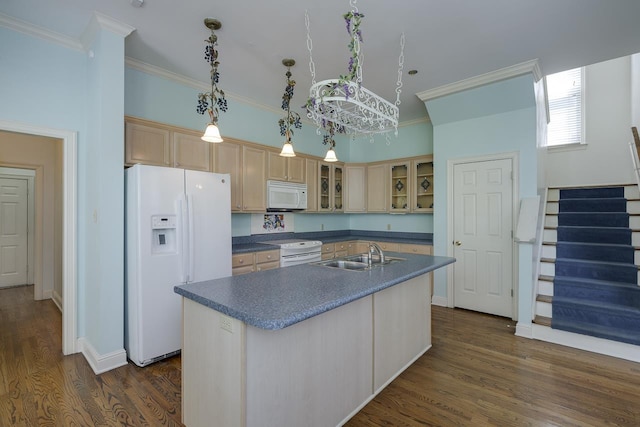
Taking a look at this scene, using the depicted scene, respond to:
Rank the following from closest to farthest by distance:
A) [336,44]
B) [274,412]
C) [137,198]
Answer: [274,412] < [137,198] < [336,44]

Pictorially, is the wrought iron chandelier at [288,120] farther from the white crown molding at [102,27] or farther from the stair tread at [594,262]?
the stair tread at [594,262]

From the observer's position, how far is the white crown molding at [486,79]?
3277mm

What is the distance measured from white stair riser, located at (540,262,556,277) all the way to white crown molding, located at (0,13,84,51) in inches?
223

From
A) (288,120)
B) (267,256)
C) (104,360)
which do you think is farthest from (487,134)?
(104,360)

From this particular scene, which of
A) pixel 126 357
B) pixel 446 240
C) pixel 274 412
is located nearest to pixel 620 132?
pixel 446 240

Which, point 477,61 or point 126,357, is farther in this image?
point 477,61

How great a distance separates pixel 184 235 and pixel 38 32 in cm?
219

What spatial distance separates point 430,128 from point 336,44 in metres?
2.72

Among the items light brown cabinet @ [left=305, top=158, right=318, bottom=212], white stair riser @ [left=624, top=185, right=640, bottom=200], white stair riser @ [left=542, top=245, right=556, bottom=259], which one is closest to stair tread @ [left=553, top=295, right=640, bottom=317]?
white stair riser @ [left=542, top=245, right=556, bottom=259]

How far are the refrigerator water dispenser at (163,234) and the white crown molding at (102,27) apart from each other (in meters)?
1.65

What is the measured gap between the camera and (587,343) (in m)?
2.98

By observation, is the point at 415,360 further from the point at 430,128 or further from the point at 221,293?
the point at 430,128

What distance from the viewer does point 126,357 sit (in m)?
2.71

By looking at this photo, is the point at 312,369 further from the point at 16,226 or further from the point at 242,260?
the point at 16,226
